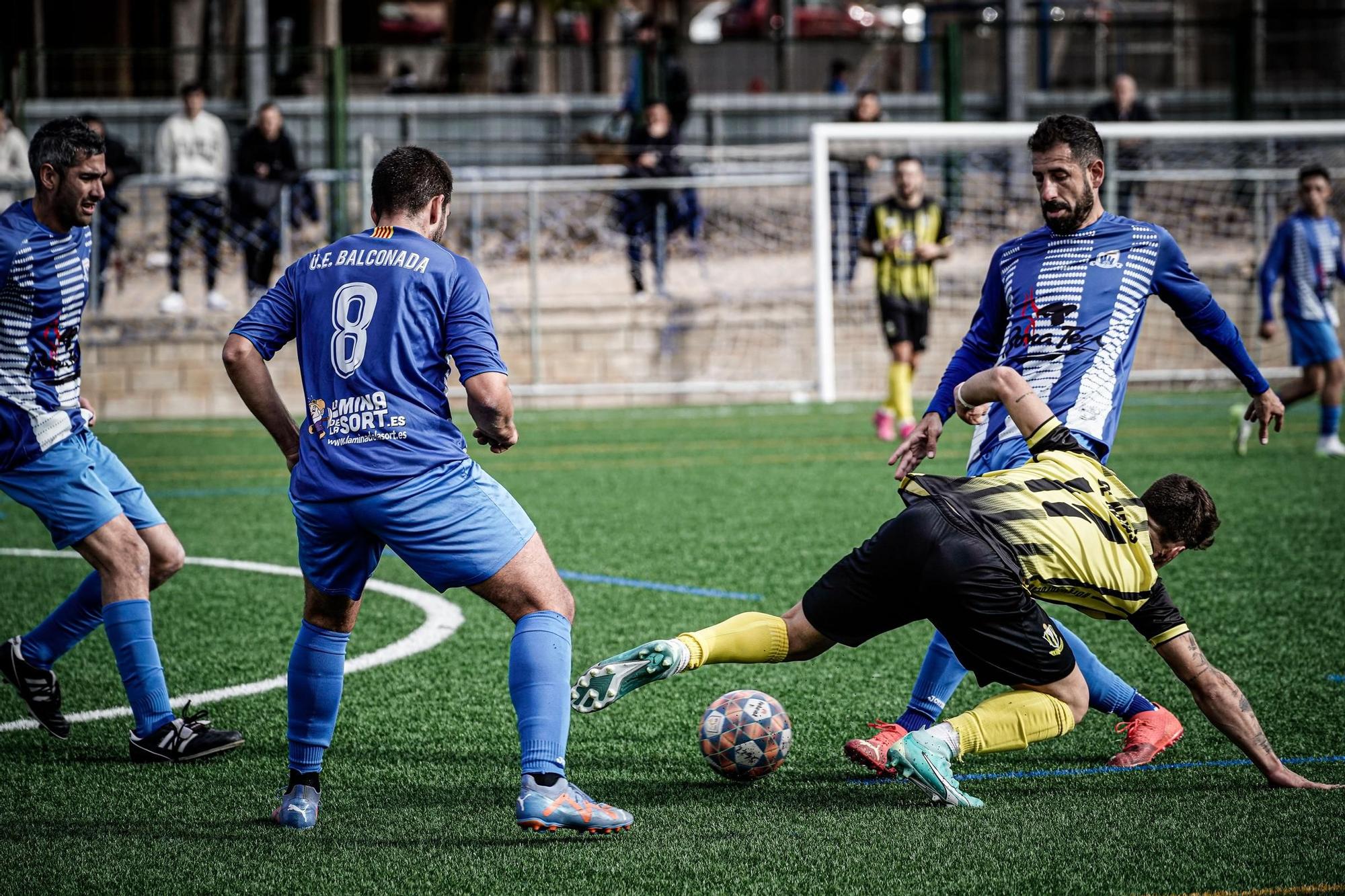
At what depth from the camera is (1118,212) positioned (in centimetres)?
1745

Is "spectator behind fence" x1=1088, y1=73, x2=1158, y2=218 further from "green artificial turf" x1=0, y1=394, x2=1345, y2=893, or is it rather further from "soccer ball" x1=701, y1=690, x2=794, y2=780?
"soccer ball" x1=701, y1=690, x2=794, y2=780

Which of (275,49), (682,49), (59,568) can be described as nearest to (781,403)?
(682,49)

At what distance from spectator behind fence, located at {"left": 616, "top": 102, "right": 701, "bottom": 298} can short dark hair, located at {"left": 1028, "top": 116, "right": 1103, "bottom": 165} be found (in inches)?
487

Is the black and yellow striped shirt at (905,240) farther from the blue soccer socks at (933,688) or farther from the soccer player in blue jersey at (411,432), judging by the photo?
the soccer player in blue jersey at (411,432)

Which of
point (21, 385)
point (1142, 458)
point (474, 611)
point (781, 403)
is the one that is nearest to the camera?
point (21, 385)

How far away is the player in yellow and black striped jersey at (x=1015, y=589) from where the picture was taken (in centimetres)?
415

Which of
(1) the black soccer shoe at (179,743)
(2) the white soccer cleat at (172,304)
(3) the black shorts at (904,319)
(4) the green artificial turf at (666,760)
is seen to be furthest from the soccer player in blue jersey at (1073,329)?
(2) the white soccer cleat at (172,304)

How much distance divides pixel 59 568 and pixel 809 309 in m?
11.3

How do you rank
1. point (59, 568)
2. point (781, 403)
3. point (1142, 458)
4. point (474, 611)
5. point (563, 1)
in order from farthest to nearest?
point (563, 1), point (781, 403), point (1142, 458), point (59, 568), point (474, 611)

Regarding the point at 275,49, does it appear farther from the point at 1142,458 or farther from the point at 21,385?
the point at 21,385

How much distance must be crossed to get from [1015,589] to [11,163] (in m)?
14.8

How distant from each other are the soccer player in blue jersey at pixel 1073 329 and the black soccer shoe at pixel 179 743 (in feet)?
6.80

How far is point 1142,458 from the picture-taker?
1185cm

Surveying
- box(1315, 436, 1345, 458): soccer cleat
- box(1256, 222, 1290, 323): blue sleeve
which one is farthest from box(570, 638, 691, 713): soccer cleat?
box(1256, 222, 1290, 323): blue sleeve
